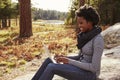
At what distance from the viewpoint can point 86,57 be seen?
5.57 m

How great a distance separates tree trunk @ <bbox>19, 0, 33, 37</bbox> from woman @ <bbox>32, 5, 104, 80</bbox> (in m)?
16.8

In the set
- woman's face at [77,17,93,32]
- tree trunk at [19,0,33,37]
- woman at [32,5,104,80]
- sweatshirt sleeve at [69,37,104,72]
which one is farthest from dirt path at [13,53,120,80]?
tree trunk at [19,0,33,37]

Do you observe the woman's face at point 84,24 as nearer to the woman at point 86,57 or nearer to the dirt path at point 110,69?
the woman at point 86,57

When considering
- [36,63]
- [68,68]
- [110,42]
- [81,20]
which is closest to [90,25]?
[81,20]

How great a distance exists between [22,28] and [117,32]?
10931mm

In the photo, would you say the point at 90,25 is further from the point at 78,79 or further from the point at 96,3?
the point at 96,3

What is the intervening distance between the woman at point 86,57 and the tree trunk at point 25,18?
16.8m

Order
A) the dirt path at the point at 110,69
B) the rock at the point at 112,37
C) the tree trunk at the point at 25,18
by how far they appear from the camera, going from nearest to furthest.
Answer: the dirt path at the point at 110,69, the rock at the point at 112,37, the tree trunk at the point at 25,18

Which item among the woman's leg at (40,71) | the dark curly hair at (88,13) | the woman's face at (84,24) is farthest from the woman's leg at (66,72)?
the dark curly hair at (88,13)

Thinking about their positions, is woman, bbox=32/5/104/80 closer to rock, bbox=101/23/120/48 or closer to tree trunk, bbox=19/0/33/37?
rock, bbox=101/23/120/48

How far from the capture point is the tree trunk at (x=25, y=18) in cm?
2197

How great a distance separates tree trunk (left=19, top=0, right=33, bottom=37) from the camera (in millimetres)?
21970

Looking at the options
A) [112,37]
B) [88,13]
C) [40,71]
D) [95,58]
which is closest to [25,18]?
[112,37]

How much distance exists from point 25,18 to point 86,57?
1711cm
